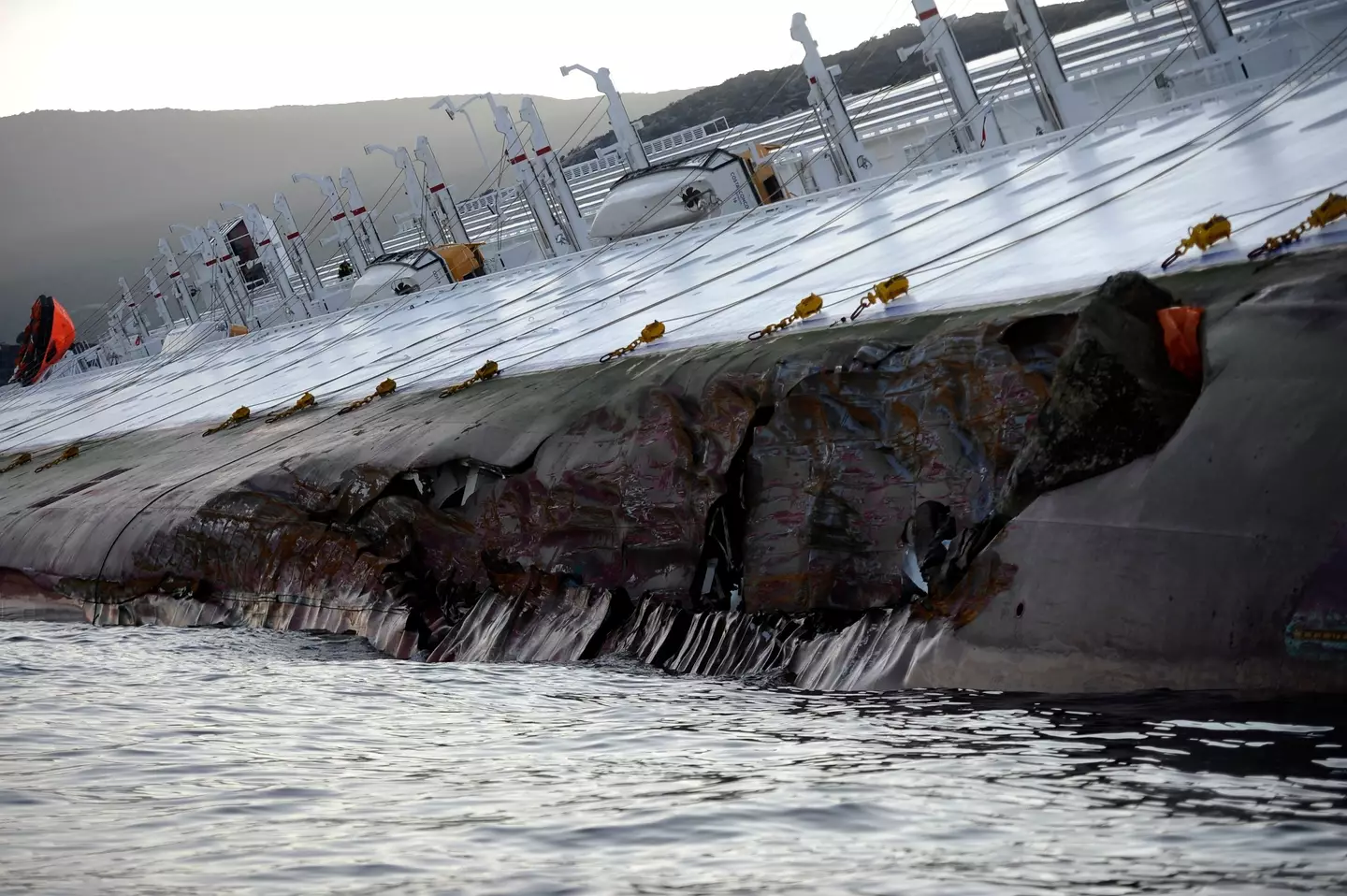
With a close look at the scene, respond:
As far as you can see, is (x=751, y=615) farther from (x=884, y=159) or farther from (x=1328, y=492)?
(x=884, y=159)

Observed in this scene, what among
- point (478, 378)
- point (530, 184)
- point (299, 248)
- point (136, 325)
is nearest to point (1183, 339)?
point (478, 378)

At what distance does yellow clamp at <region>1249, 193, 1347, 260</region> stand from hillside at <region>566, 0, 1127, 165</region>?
30142mm

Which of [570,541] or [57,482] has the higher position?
[57,482]

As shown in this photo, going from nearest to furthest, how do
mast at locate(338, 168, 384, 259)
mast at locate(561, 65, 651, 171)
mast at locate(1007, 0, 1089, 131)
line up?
mast at locate(1007, 0, 1089, 131) < mast at locate(561, 65, 651, 171) < mast at locate(338, 168, 384, 259)

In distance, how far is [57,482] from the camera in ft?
34.2

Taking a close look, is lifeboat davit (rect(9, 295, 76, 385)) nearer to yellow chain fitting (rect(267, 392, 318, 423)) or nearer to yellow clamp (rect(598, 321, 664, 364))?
yellow chain fitting (rect(267, 392, 318, 423))

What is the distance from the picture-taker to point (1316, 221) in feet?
14.7

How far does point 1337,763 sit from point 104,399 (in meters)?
19.0

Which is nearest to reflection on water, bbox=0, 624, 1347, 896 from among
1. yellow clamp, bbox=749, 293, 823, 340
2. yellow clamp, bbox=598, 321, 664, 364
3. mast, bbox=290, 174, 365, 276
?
yellow clamp, bbox=749, 293, 823, 340

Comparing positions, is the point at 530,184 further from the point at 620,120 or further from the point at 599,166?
the point at 599,166

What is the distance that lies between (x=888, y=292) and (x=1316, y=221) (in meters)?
2.06

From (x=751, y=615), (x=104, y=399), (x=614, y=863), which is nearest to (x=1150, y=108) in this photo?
(x=751, y=615)

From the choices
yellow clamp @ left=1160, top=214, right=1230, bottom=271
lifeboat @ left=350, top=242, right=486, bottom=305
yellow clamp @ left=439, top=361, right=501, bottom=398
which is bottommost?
yellow clamp @ left=1160, top=214, right=1230, bottom=271

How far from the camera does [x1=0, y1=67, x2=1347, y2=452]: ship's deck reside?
6.23m
